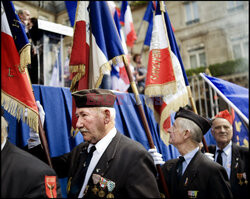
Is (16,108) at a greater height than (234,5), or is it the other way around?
(234,5)

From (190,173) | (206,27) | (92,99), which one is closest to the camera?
(92,99)

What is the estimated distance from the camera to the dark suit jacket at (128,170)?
6.84 feet

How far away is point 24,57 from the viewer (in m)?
2.64

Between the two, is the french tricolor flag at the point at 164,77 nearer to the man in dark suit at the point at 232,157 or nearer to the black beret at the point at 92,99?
the man in dark suit at the point at 232,157

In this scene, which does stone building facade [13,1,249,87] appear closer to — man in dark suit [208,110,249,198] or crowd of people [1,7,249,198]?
man in dark suit [208,110,249,198]

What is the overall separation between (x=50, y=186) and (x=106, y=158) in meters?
0.60

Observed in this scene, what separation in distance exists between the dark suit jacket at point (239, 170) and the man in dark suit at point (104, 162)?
1.82m

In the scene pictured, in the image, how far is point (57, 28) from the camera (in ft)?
18.6

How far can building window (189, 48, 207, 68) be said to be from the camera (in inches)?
741

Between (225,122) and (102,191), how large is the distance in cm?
284

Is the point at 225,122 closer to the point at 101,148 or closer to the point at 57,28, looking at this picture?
the point at 101,148

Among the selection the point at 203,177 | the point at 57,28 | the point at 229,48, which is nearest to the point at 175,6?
the point at 229,48

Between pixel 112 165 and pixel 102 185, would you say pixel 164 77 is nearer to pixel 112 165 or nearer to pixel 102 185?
pixel 112 165

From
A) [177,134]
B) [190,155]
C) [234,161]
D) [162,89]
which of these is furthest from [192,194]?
[162,89]
